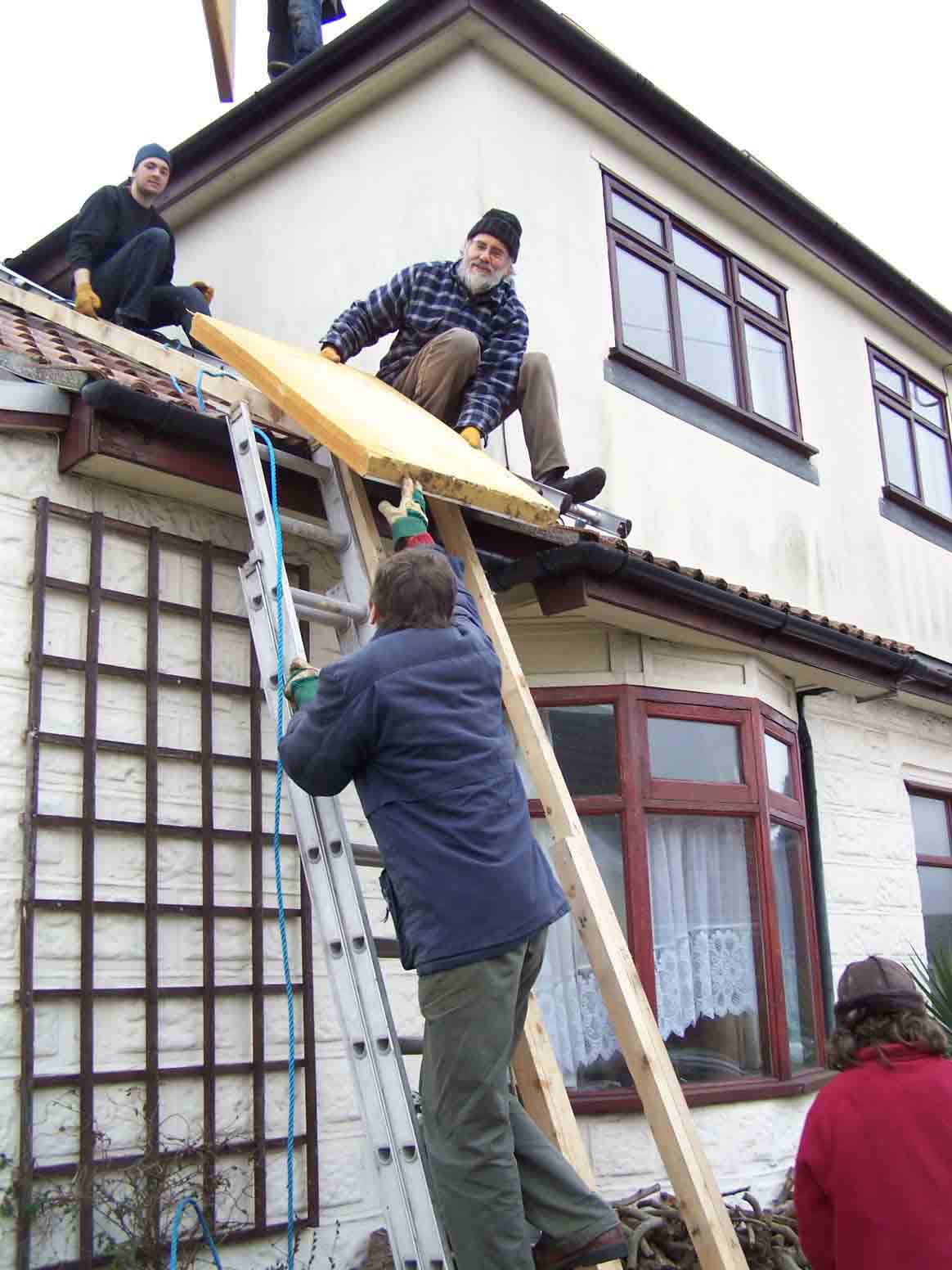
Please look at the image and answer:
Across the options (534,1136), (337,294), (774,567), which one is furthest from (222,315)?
(534,1136)

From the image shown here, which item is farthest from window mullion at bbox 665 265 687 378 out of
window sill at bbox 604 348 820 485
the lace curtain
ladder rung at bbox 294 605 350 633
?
ladder rung at bbox 294 605 350 633

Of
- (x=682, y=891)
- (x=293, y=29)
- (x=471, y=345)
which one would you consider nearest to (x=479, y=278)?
(x=471, y=345)

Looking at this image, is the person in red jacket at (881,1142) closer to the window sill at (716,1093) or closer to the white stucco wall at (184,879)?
the white stucco wall at (184,879)

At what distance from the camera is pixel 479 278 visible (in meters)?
5.44

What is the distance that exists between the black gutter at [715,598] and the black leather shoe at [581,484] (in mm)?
400

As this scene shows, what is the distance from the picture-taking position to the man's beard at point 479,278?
5438 millimetres

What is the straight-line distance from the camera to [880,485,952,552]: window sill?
32.2 ft

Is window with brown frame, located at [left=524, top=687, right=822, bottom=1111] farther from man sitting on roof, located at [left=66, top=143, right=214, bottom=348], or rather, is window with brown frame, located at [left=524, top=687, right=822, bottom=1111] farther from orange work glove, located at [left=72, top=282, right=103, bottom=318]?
man sitting on roof, located at [left=66, top=143, right=214, bottom=348]

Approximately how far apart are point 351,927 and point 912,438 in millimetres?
8524

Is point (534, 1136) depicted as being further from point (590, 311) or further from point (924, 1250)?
point (590, 311)

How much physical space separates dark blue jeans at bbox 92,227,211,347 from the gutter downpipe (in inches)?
157

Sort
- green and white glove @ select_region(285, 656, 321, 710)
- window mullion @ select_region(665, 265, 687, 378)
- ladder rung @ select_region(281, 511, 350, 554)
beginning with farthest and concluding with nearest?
window mullion @ select_region(665, 265, 687, 378) < ladder rung @ select_region(281, 511, 350, 554) < green and white glove @ select_region(285, 656, 321, 710)

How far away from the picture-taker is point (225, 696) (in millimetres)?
4723

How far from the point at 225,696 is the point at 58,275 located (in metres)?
5.86
